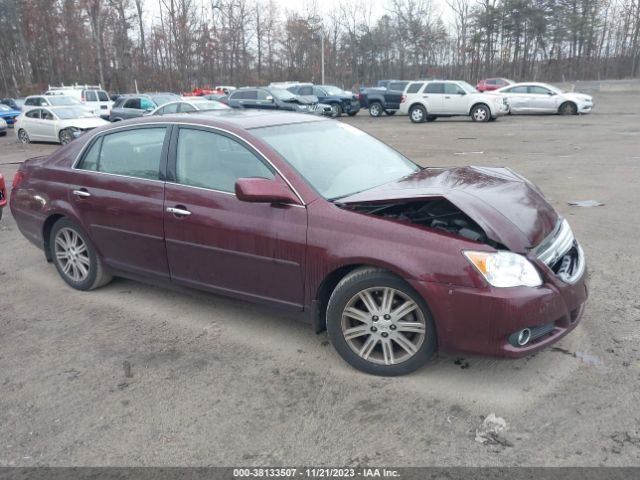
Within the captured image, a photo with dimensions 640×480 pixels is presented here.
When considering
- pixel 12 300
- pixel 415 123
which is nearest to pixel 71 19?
pixel 415 123

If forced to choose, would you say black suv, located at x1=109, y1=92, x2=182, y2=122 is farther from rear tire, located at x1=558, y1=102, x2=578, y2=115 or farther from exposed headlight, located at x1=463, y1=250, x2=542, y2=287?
exposed headlight, located at x1=463, y1=250, x2=542, y2=287

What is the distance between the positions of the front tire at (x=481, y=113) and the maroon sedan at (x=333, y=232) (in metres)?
20.4

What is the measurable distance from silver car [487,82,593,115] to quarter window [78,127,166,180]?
74.3ft

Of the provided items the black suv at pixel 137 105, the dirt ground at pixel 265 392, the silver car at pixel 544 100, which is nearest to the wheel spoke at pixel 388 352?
the dirt ground at pixel 265 392

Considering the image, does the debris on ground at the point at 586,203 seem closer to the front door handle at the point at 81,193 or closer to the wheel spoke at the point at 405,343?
the wheel spoke at the point at 405,343

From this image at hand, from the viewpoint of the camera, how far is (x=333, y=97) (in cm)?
2855

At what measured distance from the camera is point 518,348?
3.08 m

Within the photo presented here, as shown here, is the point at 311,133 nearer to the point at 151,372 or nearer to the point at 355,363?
the point at 355,363

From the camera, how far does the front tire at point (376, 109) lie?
96.9ft

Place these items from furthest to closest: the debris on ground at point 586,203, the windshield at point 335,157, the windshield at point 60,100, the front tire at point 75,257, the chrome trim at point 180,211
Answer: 1. the windshield at point 60,100
2. the debris on ground at point 586,203
3. the front tire at point 75,257
4. the chrome trim at point 180,211
5. the windshield at point 335,157

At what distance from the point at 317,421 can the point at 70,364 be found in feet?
6.11

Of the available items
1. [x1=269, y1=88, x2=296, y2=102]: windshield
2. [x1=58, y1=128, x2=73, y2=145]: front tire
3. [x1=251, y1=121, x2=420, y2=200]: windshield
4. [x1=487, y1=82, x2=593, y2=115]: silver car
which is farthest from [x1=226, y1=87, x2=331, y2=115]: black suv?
[x1=251, y1=121, x2=420, y2=200]: windshield

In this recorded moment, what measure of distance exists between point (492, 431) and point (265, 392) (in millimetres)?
1337

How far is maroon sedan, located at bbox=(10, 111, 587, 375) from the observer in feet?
10.2
